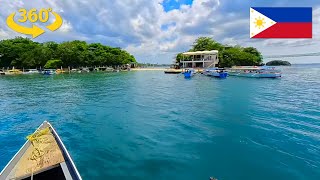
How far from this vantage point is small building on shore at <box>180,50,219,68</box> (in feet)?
277

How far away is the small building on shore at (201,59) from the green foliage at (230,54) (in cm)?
660

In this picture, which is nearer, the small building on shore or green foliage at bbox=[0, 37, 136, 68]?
the small building on shore

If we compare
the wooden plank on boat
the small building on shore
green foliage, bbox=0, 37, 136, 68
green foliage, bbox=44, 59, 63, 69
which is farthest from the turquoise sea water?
green foliage, bbox=0, 37, 136, 68

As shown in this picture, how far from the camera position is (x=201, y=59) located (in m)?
87.9

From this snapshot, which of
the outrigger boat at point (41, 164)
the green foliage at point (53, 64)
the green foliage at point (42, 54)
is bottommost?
the outrigger boat at point (41, 164)

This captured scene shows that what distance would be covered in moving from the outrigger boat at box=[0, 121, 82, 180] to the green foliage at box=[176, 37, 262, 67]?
90212mm

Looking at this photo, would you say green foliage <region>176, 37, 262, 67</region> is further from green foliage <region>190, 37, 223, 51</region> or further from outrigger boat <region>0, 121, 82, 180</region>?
outrigger boat <region>0, 121, 82, 180</region>

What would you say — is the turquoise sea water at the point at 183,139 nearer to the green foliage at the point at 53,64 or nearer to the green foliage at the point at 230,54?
the green foliage at the point at 53,64

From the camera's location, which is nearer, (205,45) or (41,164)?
(41,164)

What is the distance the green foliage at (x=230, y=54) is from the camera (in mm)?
93688

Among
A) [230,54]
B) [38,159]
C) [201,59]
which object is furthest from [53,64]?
[38,159]

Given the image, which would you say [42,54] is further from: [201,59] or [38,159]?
[38,159]

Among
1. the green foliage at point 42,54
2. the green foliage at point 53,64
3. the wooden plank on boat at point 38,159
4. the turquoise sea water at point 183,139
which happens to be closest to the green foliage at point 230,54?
the green foliage at point 42,54

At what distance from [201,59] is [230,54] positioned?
15246mm
